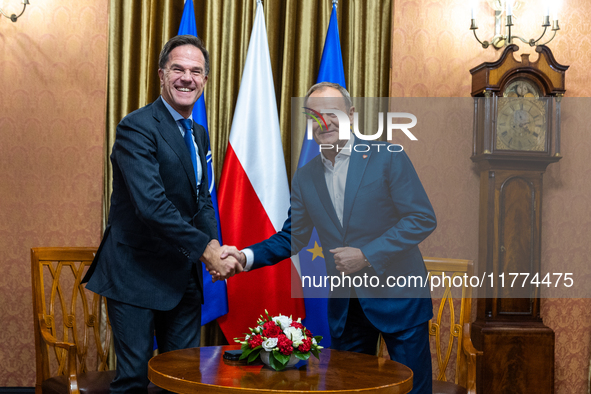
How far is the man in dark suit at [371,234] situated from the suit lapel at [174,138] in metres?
0.43

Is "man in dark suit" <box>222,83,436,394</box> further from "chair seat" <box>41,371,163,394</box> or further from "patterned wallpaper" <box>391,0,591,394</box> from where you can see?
"patterned wallpaper" <box>391,0,591,394</box>

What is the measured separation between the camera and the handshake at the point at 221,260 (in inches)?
89.7

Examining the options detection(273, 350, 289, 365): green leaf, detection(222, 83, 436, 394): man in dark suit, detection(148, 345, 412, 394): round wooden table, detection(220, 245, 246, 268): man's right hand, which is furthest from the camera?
detection(220, 245, 246, 268): man's right hand

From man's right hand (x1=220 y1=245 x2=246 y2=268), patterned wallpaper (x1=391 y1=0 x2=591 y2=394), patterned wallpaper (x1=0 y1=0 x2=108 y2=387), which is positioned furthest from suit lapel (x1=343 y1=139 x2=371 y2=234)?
patterned wallpaper (x1=0 y1=0 x2=108 y2=387)

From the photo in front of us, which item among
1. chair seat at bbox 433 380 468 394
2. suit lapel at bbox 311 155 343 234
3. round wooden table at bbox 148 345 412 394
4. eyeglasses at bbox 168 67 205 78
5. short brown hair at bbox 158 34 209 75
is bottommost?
chair seat at bbox 433 380 468 394

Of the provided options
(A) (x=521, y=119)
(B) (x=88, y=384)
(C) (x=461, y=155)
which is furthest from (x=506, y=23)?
(B) (x=88, y=384)

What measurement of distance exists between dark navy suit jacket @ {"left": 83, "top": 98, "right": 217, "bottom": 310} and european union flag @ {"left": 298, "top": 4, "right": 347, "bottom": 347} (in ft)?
3.04

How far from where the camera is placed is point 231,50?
318 centimetres

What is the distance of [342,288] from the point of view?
2215 mm

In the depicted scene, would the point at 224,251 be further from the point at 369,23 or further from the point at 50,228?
the point at 369,23

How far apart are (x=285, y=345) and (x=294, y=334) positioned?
56 mm

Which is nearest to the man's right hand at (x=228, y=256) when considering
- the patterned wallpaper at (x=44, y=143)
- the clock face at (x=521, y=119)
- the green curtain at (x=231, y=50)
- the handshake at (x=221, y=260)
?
the handshake at (x=221, y=260)

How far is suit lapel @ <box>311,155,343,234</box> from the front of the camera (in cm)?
233

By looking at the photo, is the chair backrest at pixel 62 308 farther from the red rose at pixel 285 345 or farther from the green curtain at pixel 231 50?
the red rose at pixel 285 345
